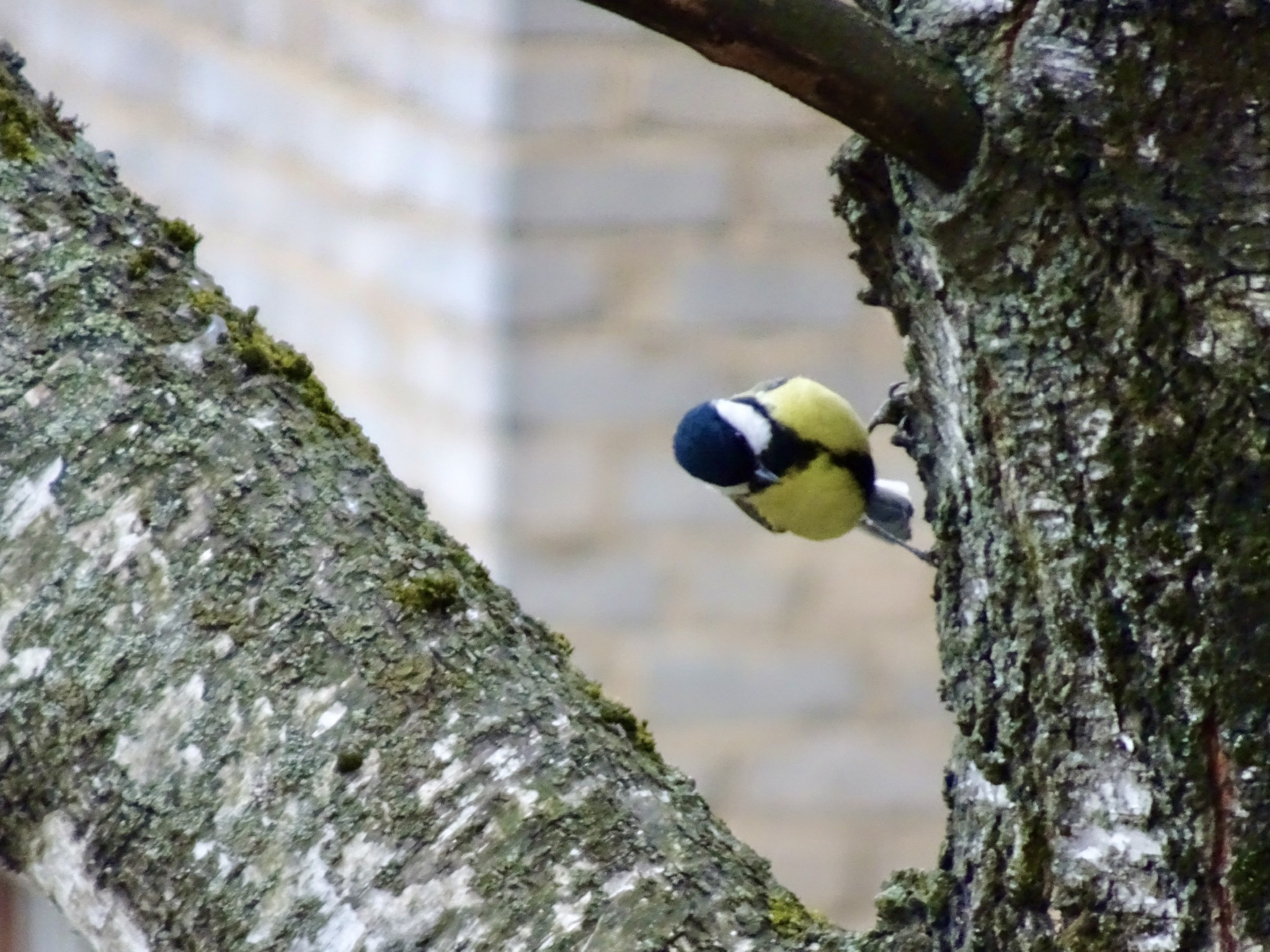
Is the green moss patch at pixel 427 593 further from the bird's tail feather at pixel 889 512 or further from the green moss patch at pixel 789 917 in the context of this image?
the bird's tail feather at pixel 889 512

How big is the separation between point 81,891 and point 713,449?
3.96 feet

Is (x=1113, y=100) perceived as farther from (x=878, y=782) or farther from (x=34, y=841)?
(x=878, y=782)

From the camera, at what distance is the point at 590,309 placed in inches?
99.2

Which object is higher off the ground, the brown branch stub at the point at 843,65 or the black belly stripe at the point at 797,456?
the black belly stripe at the point at 797,456

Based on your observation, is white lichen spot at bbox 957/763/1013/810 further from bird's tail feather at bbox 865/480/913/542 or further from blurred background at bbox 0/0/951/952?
blurred background at bbox 0/0/951/952

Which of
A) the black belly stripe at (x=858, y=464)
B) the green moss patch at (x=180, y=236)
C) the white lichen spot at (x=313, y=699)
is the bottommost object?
the white lichen spot at (x=313, y=699)

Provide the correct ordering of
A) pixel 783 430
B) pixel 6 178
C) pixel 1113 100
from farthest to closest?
pixel 783 430 → pixel 6 178 → pixel 1113 100

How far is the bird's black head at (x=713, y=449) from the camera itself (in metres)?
1.82

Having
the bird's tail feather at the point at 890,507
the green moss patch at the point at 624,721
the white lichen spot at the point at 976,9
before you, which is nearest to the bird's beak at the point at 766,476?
the bird's tail feather at the point at 890,507

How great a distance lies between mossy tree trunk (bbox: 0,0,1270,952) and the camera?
0.64 metres

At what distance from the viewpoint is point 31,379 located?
0.72 metres

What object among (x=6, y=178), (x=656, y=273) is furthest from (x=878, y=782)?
(x=6, y=178)

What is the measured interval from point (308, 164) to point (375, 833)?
2.09 meters

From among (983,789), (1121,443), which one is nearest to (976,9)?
(1121,443)
